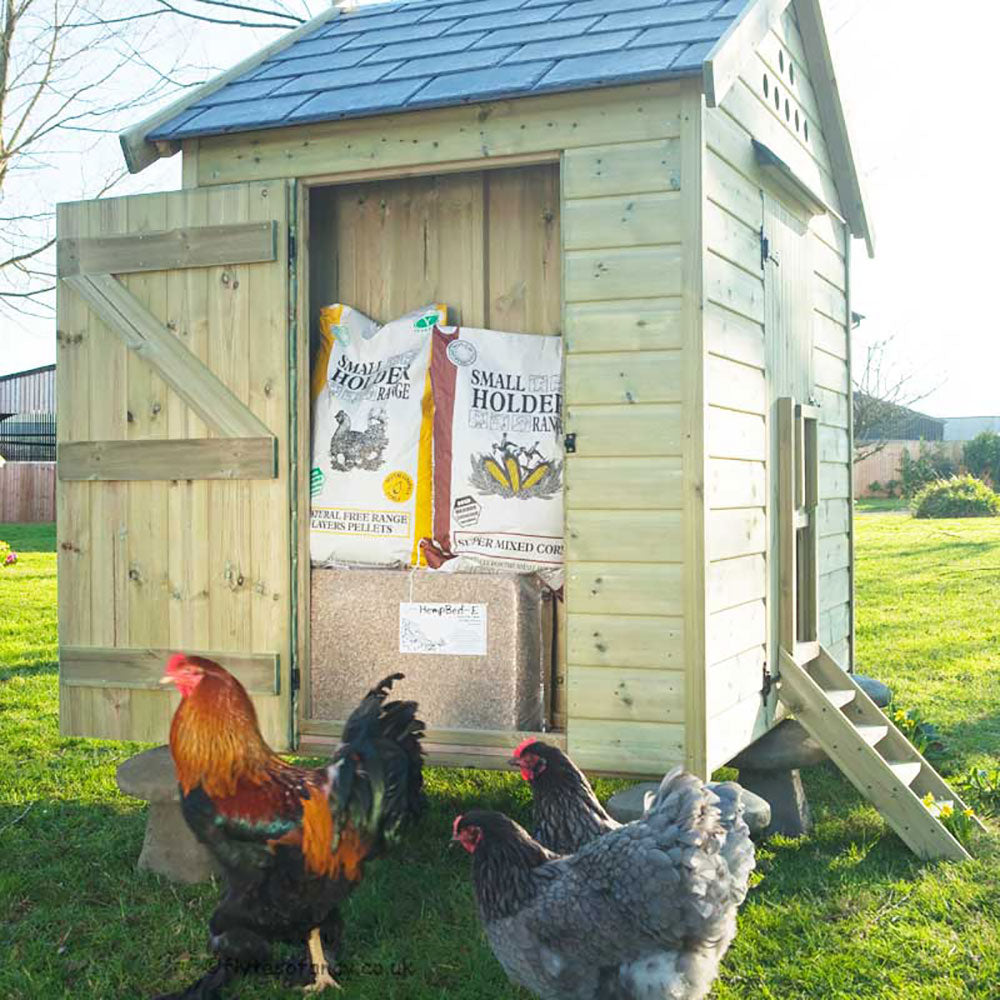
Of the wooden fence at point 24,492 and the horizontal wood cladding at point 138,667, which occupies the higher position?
the wooden fence at point 24,492

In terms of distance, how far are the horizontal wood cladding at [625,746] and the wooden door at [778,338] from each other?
1056 mm

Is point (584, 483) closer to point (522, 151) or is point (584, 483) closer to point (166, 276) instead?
point (522, 151)

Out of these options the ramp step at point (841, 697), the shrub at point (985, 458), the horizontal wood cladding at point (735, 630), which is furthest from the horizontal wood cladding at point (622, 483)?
the shrub at point (985, 458)

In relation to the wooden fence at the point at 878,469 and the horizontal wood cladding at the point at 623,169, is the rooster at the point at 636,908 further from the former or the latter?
the wooden fence at the point at 878,469

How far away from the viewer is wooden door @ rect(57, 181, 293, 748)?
4895 mm

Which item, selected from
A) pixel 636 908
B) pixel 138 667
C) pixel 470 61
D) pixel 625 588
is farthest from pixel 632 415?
pixel 138 667

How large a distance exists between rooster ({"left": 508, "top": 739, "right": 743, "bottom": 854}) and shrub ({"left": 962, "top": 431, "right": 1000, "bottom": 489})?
28225 millimetres

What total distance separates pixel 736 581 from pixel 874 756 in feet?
3.35

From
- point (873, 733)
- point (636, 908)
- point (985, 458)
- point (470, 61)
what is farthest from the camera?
point (985, 458)

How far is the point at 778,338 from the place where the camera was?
5.64m

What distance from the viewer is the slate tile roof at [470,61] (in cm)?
450

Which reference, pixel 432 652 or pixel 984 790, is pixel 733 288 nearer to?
pixel 432 652

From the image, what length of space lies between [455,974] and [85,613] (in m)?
2.40

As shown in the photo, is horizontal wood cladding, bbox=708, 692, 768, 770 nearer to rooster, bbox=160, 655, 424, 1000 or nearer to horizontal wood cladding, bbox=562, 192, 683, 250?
rooster, bbox=160, 655, 424, 1000
